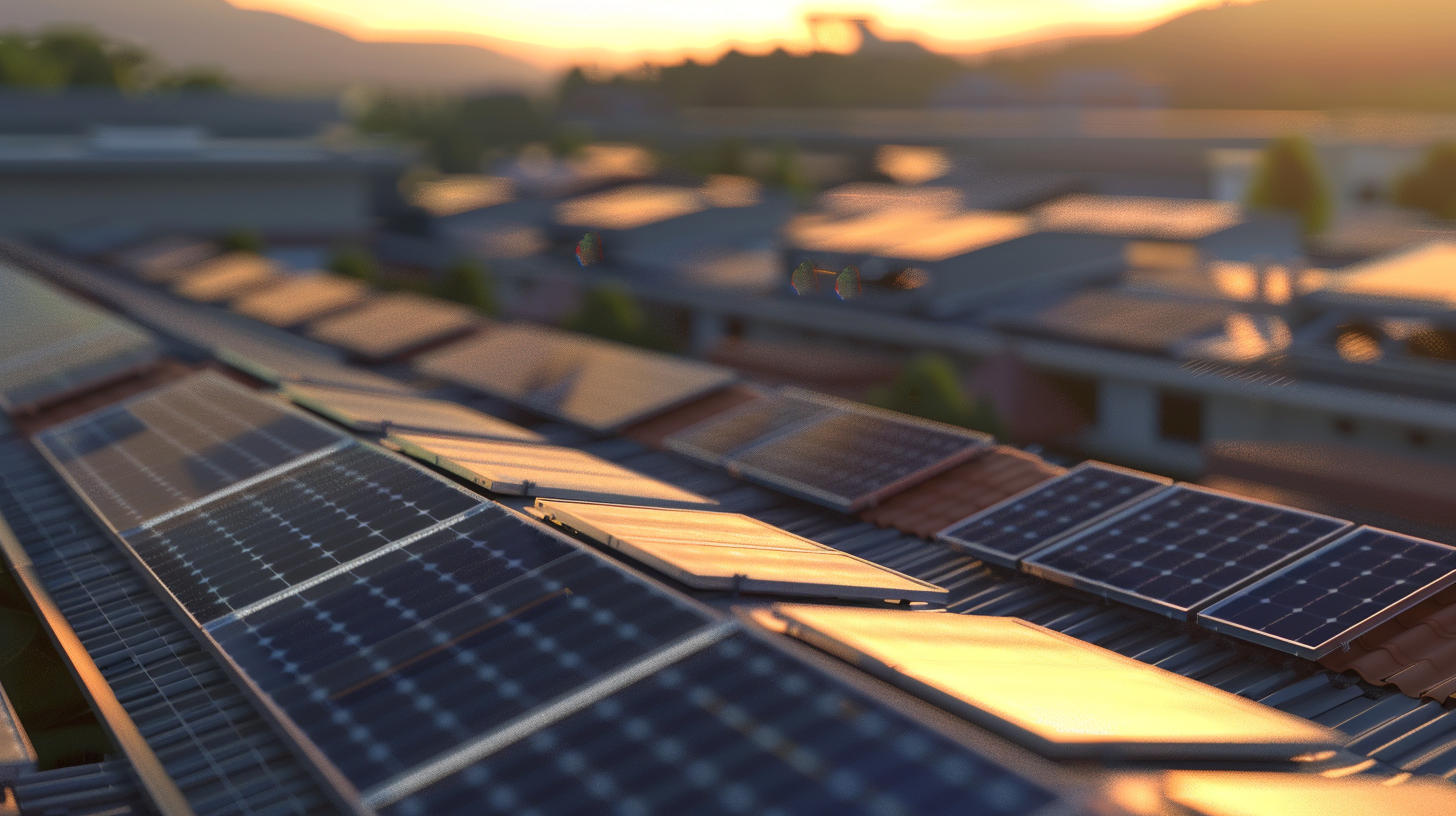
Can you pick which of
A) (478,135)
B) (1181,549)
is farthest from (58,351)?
(478,135)

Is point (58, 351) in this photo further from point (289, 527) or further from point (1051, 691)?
point (1051, 691)

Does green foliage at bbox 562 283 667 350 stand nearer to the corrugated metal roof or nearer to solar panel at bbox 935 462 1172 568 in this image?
the corrugated metal roof

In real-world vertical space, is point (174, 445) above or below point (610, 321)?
above

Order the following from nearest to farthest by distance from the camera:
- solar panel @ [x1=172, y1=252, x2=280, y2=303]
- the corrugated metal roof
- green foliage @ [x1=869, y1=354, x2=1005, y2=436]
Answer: the corrugated metal roof
green foliage @ [x1=869, y1=354, x2=1005, y2=436]
solar panel @ [x1=172, y1=252, x2=280, y2=303]

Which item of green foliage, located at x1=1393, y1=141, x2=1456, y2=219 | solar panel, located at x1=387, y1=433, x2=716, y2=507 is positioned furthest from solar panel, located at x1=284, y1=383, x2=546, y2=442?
green foliage, located at x1=1393, y1=141, x2=1456, y2=219

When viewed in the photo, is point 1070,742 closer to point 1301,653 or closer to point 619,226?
point 1301,653

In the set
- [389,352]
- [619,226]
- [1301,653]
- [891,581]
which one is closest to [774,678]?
[891,581]
